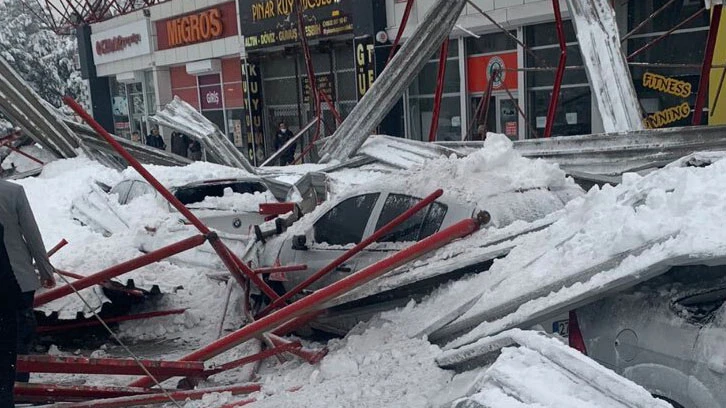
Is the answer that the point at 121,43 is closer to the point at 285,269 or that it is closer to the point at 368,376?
the point at 285,269

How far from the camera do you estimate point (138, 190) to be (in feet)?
35.8

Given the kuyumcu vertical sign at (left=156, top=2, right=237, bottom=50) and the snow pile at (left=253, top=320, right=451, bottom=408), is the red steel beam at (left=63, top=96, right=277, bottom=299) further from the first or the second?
the kuyumcu vertical sign at (left=156, top=2, right=237, bottom=50)

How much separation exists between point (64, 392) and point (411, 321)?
235 cm

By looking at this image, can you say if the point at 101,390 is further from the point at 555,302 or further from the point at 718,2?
the point at 718,2

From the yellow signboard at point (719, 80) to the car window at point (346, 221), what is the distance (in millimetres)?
7743

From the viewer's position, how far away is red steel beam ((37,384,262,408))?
444cm

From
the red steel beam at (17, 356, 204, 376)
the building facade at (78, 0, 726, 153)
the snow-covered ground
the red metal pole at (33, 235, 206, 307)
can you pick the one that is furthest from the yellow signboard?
the red steel beam at (17, 356, 204, 376)

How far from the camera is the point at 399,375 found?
412 cm

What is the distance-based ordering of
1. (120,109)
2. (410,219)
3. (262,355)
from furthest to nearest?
(120,109) < (410,219) < (262,355)

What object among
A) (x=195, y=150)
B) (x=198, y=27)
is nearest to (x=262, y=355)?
(x=195, y=150)

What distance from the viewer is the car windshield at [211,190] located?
973 cm

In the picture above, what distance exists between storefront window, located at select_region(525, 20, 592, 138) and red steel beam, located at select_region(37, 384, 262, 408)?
10.1 metres

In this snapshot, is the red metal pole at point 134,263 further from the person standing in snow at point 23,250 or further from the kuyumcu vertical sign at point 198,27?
the kuyumcu vertical sign at point 198,27

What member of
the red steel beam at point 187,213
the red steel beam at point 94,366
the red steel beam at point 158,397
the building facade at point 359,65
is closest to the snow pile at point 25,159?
the building facade at point 359,65
